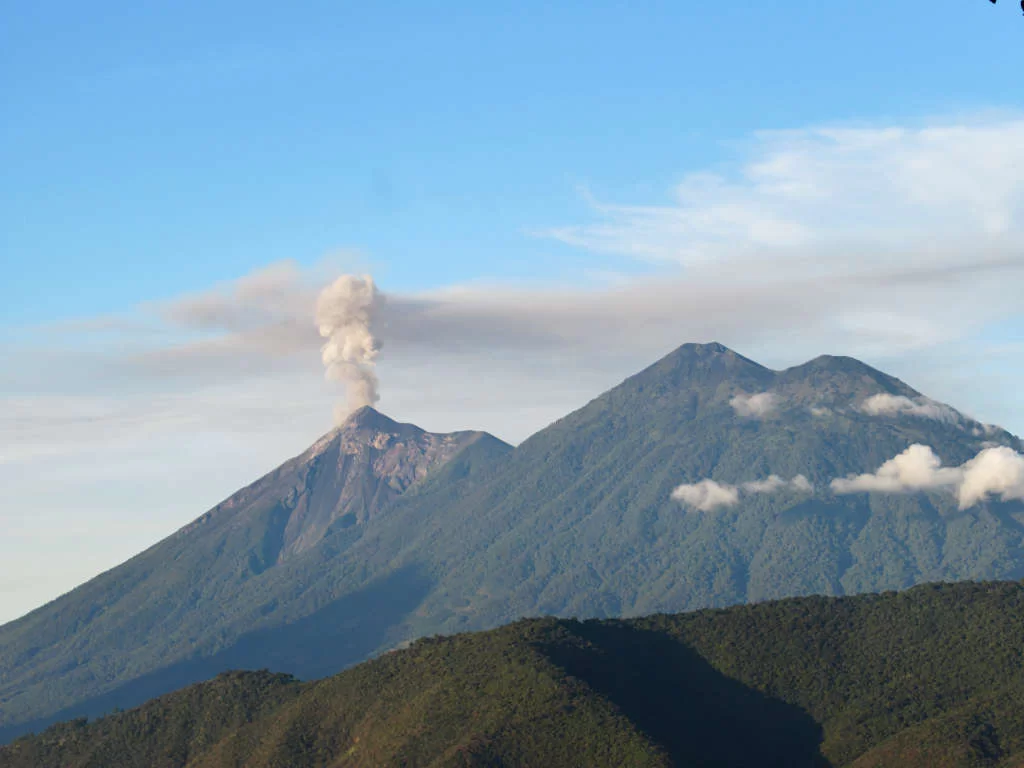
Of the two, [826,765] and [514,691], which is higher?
[514,691]

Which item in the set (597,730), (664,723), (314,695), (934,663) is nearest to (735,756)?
(664,723)

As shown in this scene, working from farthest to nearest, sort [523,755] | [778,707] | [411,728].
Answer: [778,707]
[411,728]
[523,755]

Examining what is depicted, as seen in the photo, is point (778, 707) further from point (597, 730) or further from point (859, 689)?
point (597, 730)

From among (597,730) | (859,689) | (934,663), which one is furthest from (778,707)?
(597,730)

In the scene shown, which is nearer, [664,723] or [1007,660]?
[664,723]

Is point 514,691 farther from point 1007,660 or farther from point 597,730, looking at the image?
point 1007,660

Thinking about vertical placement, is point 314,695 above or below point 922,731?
above

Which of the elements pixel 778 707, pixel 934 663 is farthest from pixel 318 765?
pixel 934 663

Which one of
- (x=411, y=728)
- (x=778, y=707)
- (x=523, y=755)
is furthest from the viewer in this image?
(x=778, y=707)

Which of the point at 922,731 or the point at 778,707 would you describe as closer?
the point at 922,731
